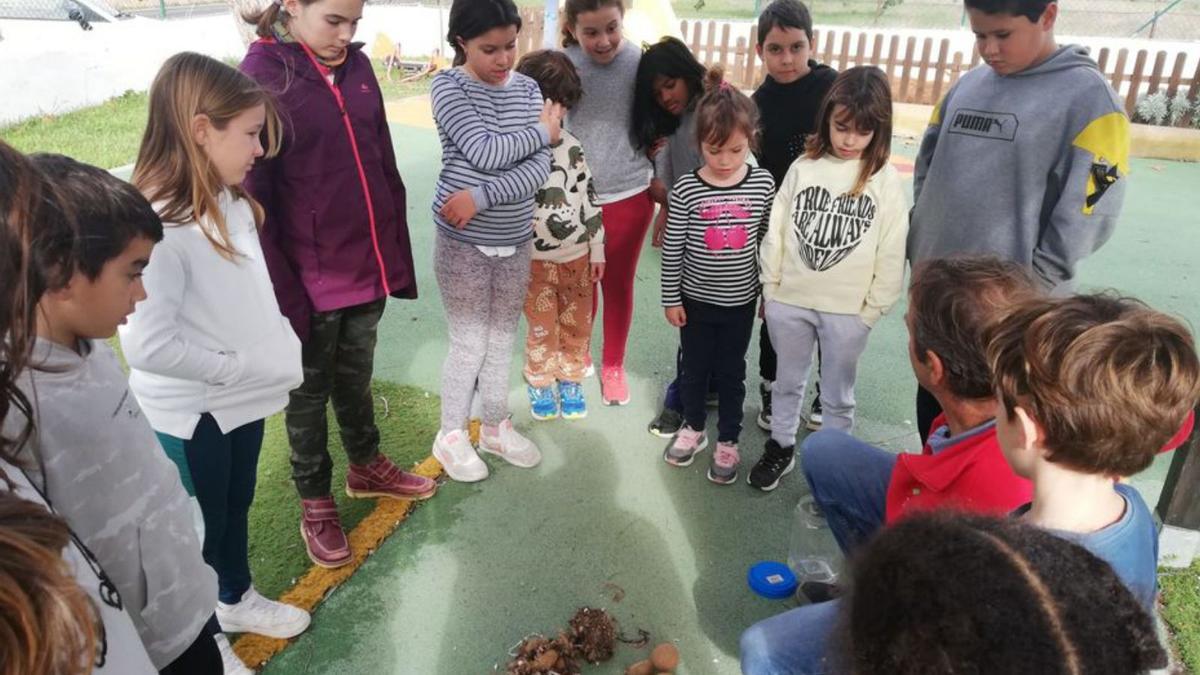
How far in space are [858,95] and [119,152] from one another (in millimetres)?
7404

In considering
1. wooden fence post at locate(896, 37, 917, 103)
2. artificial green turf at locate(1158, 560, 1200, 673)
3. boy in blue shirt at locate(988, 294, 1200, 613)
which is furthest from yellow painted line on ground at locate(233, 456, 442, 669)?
wooden fence post at locate(896, 37, 917, 103)

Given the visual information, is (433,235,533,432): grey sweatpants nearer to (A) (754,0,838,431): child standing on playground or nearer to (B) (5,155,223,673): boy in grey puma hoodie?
(A) (754,0,838,431): child standing on playground

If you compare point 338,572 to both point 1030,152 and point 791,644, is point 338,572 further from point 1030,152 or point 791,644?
point 1030,152

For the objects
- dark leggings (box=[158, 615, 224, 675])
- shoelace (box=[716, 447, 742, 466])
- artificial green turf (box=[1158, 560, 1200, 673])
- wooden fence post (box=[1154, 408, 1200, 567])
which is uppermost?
dark leggings (box=[158, 615, 224, 675])

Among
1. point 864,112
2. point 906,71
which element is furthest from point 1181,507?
point 906,71

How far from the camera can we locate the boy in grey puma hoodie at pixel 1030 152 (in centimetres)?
239

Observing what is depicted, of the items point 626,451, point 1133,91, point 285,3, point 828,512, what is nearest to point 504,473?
point 626,451

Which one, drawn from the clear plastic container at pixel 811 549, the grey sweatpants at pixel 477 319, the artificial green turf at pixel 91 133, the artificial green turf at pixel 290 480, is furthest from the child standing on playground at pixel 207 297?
the artificial green turf at pixel 91 133

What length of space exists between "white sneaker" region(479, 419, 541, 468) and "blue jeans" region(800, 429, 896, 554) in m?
1.24

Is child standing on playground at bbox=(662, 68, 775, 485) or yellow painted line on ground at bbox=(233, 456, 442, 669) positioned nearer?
yellow painted line on ground at bbox=(233, 456, 442, 669)

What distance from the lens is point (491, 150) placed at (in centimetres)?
264

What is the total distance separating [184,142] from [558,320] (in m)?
1.91

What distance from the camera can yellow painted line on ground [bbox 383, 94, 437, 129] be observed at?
9211 millimetres

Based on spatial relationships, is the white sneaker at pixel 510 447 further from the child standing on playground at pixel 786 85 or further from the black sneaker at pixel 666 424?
the child standing on playground at pixel 786 85
